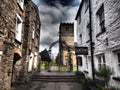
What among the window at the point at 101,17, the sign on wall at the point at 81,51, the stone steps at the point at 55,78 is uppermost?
the window at the point at 101,17

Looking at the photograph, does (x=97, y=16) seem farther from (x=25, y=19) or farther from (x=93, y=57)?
(x=25, y=19)

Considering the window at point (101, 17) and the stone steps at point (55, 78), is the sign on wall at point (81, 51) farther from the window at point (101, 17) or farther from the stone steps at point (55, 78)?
the stone steps at point (55, 78)

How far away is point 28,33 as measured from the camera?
32.5ft

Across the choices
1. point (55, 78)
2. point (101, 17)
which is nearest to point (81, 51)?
point (101, 17)

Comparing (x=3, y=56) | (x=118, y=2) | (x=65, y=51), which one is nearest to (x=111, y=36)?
(x=118, y=2)

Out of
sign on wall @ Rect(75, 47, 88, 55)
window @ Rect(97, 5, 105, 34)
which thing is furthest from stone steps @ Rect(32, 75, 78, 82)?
window @ Rect(97, 5, 105, 34)

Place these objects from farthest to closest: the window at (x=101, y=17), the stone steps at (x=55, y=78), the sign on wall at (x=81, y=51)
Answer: the stone steps at (x=55, y=78)
the sign on wall at (x=81, y=51)
the window at (x=101, y=17)

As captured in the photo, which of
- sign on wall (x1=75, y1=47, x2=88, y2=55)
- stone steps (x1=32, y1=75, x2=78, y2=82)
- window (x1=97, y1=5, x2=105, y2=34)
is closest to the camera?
window (x1=97, y1=5, x2=105, y2=34)

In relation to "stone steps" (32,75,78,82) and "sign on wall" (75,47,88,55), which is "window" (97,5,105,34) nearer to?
"sign on wall" (75,47,88,55)

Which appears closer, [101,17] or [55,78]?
[101,17]

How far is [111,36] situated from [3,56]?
16.2ft

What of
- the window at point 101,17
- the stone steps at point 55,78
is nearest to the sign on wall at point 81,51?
the window at point 101,17

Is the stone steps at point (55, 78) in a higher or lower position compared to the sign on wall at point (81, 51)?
lower

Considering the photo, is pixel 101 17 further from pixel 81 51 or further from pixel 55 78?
pixel 55 78
